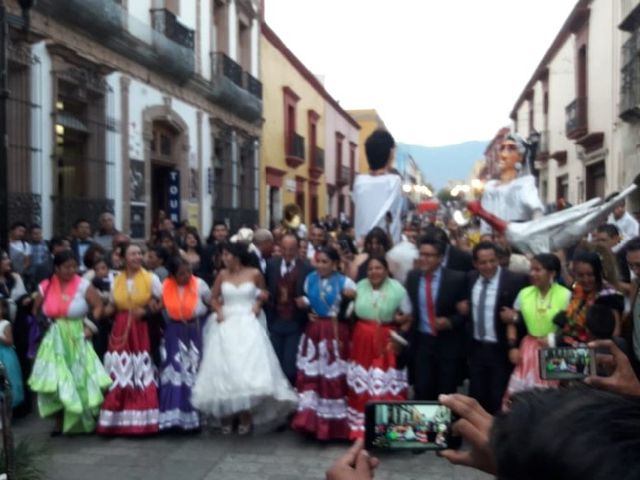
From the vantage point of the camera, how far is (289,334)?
6.92m

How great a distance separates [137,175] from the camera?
13930mm

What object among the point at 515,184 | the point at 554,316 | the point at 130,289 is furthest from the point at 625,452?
the point at 515,184

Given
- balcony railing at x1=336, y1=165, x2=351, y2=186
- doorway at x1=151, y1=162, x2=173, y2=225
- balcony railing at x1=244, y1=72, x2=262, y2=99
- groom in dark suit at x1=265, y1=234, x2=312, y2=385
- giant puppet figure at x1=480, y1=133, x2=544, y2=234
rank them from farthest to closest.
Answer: balcony railing at x1=336, y1=165, x2=351, y2=186, balcony railing at x1=244, y1=72, x2=262, y2=99, doorway at x1=151, y1=162, x2=173, y2=225, giant puppet figure at x1=480, y1=133, x2=544, y2=234, groom in dark suit at x1=265, y1=234, x2=312, y2=385

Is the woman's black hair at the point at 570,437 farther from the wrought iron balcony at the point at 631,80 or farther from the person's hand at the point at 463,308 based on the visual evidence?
the wrought iron balcony at the point at 631,80

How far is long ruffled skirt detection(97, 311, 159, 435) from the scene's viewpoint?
21.1ft

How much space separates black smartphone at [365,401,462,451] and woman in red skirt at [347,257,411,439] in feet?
13.6

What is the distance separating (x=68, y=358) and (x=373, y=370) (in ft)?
7.93

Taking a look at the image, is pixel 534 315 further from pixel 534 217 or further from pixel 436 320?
pixel 534 217

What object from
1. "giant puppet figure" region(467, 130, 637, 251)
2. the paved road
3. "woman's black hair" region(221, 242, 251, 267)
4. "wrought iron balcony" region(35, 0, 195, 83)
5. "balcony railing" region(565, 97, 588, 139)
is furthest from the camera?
"balcony railing" region(565, 97, 588, 139)

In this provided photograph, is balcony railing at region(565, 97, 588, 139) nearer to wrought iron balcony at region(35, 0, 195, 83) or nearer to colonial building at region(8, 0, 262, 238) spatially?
colonial building at region(8, 0, 262, 238)

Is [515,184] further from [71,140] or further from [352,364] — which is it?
[71,140]

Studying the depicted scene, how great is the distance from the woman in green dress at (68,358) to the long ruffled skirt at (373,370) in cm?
203

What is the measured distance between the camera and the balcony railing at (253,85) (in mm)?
20797

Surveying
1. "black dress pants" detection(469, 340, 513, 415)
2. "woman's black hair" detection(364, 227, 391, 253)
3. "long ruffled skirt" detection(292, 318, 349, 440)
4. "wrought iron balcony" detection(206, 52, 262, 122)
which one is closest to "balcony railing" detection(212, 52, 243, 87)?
"wrought iron balcony" detection(206, 52, 262, 122)
